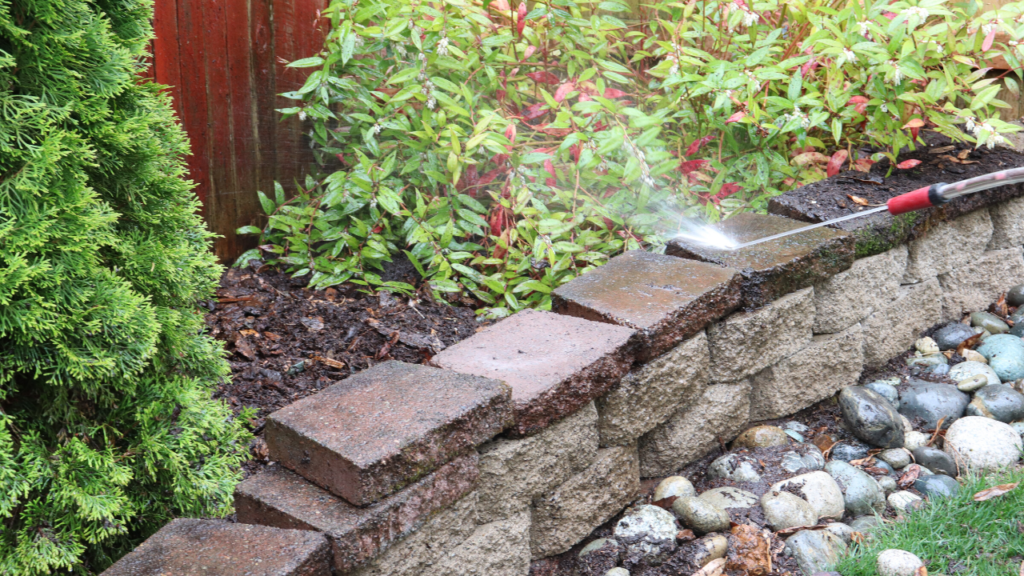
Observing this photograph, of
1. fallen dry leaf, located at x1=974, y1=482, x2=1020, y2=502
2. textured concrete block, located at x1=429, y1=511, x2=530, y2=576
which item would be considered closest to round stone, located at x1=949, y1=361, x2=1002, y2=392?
fallen dry leaf, located at x1=974, y1=482, x2=1020, y2=502

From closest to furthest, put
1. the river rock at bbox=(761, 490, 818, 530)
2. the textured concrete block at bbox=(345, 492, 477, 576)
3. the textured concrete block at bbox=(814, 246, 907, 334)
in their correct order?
1. the textured concrete block at bbox=(345, 492, 477, 576)
2. the river rock at bbox=(761, 490, 818, 530)
3. the textured concrete block at bbox=(814, 246, 907, 334)

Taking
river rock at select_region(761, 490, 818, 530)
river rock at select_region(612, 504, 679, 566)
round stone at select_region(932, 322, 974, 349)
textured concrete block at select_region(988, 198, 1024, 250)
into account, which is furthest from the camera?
textured concrete block at select_region(988, 198, 1024, 250)

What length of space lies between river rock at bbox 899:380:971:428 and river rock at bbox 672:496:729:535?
109 cm

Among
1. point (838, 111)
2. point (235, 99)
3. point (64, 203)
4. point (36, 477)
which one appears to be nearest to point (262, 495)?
point (36, 477)

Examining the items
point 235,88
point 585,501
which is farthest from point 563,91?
point 585,501

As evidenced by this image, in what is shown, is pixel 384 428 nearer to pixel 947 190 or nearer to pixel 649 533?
pixel 649 533

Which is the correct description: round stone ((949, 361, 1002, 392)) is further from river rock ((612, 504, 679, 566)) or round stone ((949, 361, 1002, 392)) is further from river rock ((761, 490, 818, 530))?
river rock ((612, 504, 679, 566))

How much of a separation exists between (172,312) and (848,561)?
1.82 metres

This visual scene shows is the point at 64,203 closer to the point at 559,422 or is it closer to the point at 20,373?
the point at 20,373

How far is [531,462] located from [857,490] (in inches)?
44.5

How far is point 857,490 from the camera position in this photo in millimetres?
2516

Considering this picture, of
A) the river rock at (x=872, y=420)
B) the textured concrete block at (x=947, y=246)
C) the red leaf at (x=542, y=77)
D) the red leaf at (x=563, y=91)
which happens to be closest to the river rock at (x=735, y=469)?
the river rock at (x=872, y=420)

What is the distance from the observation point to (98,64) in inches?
62.5

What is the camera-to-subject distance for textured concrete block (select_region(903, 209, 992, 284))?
3340mm
